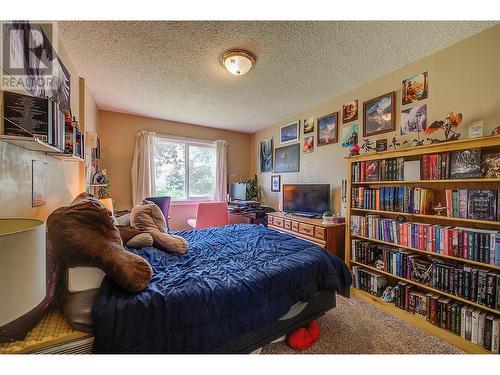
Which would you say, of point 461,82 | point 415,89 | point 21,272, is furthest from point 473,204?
point 21,272

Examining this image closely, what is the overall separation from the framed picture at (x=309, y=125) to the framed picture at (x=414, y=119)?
129 cm

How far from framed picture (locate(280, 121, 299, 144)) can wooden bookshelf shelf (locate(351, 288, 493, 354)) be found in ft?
8.19

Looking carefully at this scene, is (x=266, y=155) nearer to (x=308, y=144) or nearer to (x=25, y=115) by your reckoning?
(x=308, y=144)

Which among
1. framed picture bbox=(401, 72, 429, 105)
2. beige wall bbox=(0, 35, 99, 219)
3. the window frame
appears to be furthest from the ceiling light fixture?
the window frame

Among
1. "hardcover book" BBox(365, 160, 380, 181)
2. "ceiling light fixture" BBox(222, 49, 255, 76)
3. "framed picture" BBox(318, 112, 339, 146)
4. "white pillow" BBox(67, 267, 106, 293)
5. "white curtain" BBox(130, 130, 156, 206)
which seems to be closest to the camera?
"white pillow" BBox(67, 267, 106, 293)

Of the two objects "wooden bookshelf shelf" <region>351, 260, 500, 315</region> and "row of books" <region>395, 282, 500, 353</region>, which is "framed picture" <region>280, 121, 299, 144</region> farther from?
"row of books" <region>395, 282, 500, 353</region>

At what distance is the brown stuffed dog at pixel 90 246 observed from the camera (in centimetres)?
103

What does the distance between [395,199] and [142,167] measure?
12.6 feet

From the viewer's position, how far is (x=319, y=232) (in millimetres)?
2566

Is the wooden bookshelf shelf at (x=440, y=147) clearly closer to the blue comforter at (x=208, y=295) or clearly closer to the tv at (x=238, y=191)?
the blue comforter at (x=208, y=295)

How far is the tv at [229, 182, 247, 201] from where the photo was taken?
4.21m

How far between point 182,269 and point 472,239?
2144 mm

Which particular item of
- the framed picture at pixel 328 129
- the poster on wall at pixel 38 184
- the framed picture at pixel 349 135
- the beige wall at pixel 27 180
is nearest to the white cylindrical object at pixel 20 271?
the beige wall at pixel 27 180

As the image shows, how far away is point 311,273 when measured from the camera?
151 centimetres
